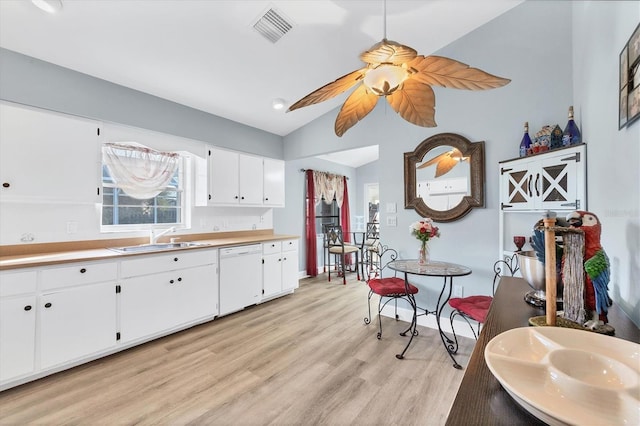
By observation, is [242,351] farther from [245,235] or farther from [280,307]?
[245,235]

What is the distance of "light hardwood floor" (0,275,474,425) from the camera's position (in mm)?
1703

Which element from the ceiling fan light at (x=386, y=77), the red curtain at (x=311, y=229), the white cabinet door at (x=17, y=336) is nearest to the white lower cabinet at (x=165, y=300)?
the white cabinet door at (x=17, y=336)

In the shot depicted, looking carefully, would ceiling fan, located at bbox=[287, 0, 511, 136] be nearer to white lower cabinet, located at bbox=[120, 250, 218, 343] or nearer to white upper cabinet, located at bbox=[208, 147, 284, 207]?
white lower cabinet, located at bbox=[120, 250, 218, 343]

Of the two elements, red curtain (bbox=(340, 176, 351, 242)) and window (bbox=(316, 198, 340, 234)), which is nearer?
window (bbox=(316, 198, 340, 234))

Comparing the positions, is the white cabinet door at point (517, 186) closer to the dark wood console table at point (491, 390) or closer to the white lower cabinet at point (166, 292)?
the dark wood console table at point (491, 390)

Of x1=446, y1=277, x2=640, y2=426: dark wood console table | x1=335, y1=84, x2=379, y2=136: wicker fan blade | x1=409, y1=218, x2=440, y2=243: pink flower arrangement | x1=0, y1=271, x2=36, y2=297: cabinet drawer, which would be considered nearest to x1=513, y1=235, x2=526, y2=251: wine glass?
x1=409, y1=218, x2=440, y2=243: pink flower arrangement

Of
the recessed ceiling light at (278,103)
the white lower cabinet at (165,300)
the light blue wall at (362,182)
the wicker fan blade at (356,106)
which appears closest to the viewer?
the wicker fan blade at (356,106)

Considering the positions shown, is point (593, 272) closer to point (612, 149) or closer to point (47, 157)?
point (612, 149)

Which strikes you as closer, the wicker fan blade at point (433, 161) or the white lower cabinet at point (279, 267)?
the wicker fan blade at point (433, 161)

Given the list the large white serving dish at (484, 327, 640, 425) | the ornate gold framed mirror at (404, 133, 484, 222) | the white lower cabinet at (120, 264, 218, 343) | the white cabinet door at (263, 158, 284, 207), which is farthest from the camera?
the white cabinet door at (263, 158, 284, 207)

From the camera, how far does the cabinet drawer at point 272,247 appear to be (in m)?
3.76

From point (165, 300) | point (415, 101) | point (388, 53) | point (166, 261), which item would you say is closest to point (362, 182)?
point (166, 261)

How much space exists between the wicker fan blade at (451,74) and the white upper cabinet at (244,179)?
283 cm

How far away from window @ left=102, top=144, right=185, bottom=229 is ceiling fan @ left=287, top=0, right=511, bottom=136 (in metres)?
2.57
